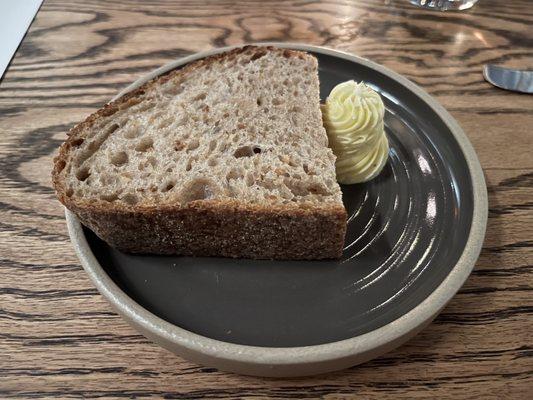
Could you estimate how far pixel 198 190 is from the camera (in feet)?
4.11

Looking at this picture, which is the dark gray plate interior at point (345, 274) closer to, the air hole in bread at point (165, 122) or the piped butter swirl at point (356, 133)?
the piped butter swirl at point (356, 133)

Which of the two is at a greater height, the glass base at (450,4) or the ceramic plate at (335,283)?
the glass base at (450,4)

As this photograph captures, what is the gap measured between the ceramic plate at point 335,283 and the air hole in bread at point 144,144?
0.27 metres

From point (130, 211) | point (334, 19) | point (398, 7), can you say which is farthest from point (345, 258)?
point (398, 7)

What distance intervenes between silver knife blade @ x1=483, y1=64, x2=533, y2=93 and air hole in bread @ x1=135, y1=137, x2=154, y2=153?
1359mm

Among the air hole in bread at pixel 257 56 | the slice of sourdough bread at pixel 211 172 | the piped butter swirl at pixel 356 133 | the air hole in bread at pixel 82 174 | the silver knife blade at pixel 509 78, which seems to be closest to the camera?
the slice of sourdough bread at pixel 211 172

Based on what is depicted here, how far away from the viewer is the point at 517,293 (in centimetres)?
126

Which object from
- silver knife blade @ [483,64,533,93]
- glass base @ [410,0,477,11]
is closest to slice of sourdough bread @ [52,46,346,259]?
silver knife blade @ [483,64,533,93]

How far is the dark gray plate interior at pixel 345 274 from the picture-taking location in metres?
1.13

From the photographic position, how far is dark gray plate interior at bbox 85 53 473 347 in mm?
1128

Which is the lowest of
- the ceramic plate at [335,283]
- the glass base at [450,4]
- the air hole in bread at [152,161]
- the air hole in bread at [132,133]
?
the ceramic plate at [335,283]

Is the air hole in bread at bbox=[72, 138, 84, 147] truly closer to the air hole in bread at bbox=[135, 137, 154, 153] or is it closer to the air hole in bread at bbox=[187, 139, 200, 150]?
the air hole in bread at bbox=[135, 137, 154, 153]

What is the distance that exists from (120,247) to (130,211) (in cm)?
13

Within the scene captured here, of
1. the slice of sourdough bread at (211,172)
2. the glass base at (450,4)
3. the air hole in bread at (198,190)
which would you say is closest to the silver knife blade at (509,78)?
the glass base at (450,4)
